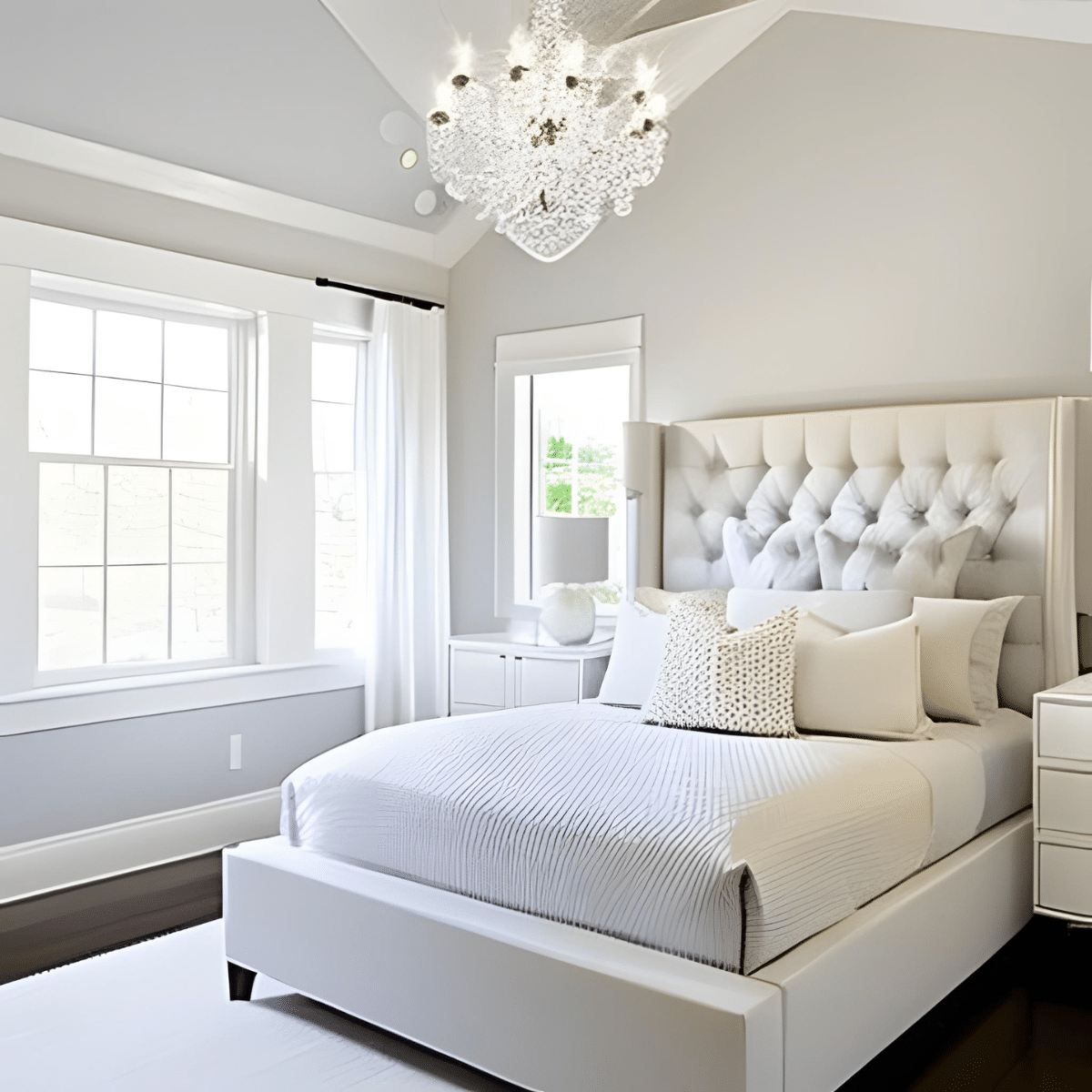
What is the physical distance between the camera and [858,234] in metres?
3.76

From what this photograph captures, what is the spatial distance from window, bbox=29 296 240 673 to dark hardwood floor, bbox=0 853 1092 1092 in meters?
0.84

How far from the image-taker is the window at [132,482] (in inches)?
146

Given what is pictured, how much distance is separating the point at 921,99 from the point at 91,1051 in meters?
3.69

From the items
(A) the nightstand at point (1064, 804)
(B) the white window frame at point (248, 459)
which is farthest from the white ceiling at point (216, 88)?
(A) the nightstand at point (1064, 804)

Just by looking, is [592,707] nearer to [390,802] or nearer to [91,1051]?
[390,802]

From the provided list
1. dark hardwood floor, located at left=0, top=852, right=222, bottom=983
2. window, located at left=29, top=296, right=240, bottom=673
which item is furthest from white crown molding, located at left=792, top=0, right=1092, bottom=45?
dark hardwood floor, located at left=0, top=852, right=222, bottom=983

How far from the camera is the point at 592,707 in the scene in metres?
3.23

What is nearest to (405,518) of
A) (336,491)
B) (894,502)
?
(336,491)

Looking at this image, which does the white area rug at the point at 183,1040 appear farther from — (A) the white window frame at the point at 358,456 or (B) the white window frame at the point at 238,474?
(A) the white window frame at the point at 358,456

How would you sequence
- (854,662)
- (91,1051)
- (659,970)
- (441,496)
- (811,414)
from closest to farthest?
(659,970) → (91,1051) → (854,662) → (811,414) → (441,496)

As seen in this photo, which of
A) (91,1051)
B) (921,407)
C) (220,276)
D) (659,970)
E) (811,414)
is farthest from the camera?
(220,276)

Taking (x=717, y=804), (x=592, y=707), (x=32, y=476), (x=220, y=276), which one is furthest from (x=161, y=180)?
(x=717, y=804)

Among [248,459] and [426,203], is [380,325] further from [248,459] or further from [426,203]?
[248,459]

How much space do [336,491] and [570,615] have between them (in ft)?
3.90
